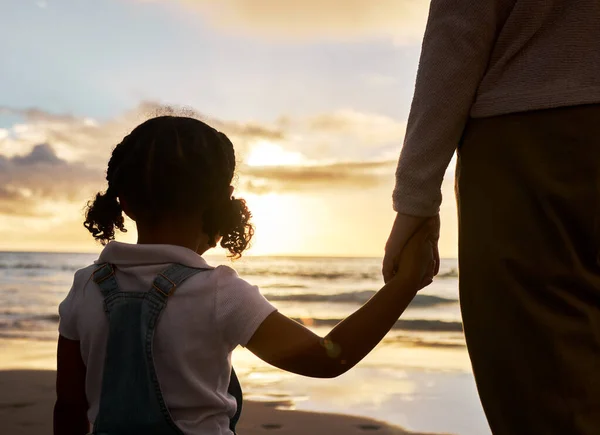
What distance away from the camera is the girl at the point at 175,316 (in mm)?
1649

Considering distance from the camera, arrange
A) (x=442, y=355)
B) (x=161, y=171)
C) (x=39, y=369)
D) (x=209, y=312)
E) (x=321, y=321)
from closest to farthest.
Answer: (x=209, y=312) → (x=161, y=171) → (x=39, y=369) → (x=442, y=355) → (x=321, y=321)

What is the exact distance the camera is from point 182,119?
1844mm

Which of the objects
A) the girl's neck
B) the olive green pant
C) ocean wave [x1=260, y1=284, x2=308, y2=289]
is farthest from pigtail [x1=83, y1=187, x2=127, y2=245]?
ocean wave [x1=260, y1=284, x2=308, y2=289]

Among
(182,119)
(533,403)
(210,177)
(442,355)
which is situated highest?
(182,119)

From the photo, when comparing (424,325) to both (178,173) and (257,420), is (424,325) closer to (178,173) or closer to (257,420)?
(257,420)

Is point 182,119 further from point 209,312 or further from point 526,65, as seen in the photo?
point 526,65

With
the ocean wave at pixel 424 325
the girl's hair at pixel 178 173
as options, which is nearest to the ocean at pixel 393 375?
the ocean wave at pixel 424 325

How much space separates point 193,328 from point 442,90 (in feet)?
2.87

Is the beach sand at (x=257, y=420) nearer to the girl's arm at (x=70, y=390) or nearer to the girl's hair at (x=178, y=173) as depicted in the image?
→ the girl's arm at (x=70, y=390)

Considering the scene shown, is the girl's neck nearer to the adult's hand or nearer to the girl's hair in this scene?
the girl's hair

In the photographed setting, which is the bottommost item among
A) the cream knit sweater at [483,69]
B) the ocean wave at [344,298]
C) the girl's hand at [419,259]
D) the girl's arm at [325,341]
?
the ocean wave at [344,298]

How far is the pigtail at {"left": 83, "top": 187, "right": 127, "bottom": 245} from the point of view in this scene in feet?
6.44

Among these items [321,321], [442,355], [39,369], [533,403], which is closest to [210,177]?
[533,403]

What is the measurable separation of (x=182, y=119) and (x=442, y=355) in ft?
23.2
